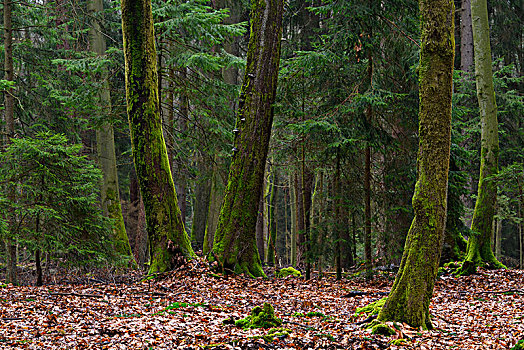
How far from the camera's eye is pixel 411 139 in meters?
10.1

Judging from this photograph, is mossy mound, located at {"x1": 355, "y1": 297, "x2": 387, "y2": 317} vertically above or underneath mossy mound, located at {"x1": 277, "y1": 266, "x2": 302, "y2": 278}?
above

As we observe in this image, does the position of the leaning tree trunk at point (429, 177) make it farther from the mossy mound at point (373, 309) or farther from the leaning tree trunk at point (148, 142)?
the leaning tree trunk at point (148, 142)

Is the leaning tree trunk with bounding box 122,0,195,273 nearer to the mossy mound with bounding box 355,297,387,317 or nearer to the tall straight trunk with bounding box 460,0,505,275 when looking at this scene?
the mossy mound with bounding box 355,297,387,317

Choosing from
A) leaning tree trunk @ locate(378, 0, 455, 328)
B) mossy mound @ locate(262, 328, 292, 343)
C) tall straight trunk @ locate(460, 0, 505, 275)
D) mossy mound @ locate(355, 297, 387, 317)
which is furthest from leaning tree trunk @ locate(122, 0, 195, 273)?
tall straight trunk @ locate(460, 0, 505, 275)

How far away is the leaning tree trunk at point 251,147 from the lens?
9.23 metres

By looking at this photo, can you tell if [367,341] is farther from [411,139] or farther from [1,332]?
[411,139]

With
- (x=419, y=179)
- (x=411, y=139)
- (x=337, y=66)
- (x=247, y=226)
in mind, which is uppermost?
(x=337, y=66)

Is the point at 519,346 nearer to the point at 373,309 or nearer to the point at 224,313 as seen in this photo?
the point at 373,309

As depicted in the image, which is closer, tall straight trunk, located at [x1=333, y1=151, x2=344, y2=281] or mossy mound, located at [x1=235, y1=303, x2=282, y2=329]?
mossy mound, located at [x1=235, y1=303, x2=282, y2=329]

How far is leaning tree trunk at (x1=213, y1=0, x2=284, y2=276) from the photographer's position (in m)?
9.23

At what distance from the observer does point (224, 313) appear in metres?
6.22

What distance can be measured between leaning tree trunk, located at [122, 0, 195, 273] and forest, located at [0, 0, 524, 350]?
0.03 m

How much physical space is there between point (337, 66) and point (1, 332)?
25.9 ft

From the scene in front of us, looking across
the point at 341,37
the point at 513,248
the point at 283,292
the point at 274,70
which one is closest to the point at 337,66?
the point at 341,37
